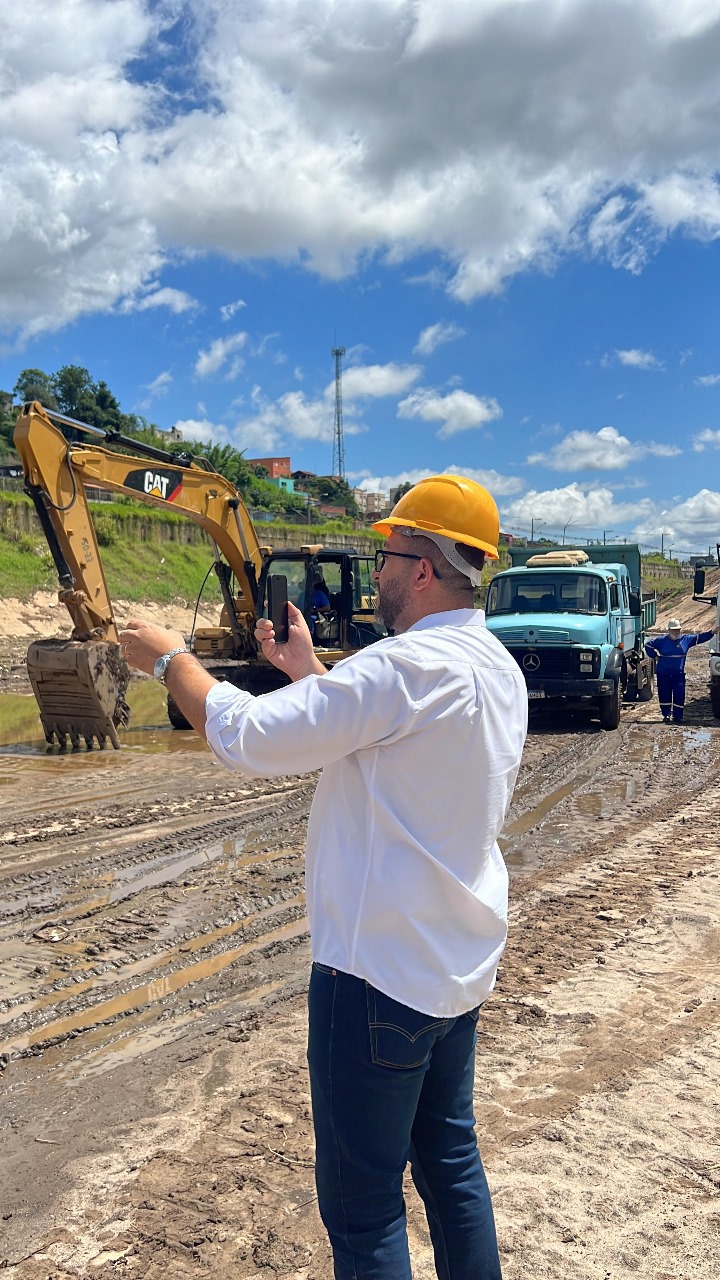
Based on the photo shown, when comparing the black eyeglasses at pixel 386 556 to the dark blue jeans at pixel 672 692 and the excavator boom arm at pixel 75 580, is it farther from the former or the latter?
the dark blue jeans at pixel 672 692

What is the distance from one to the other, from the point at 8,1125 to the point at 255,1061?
1.02m

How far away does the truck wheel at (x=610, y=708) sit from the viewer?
47.5 ft

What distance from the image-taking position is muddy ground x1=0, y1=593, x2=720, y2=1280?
304cm

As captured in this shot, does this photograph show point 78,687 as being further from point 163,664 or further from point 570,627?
point 163,664

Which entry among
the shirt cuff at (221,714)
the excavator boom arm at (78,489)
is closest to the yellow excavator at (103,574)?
the excavator boom arm at (78,489)

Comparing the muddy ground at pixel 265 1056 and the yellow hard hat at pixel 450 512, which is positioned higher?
the yellow hard hat at pixel 450 512

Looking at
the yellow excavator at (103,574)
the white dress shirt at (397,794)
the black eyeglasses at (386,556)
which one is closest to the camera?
the white dress shirt at (397,794)

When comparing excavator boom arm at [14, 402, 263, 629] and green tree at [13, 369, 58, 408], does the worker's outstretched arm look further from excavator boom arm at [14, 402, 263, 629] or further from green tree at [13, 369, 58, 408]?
green tree at [13, 369, 58, 408]

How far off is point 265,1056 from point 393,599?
277 centimetres

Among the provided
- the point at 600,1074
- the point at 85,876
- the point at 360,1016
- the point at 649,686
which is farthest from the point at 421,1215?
the point at 649,686

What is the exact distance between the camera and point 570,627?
14.2m

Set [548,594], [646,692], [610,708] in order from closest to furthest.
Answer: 1. [610,708]
2. [548,594]
3. [646,692]

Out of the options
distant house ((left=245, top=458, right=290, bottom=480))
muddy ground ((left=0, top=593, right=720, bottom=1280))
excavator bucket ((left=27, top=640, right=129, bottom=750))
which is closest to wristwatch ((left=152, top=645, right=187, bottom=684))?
muddy ground ((left=0, top=593, right=720, bottom=1280))

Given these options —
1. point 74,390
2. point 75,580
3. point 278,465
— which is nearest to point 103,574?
point 75,580
